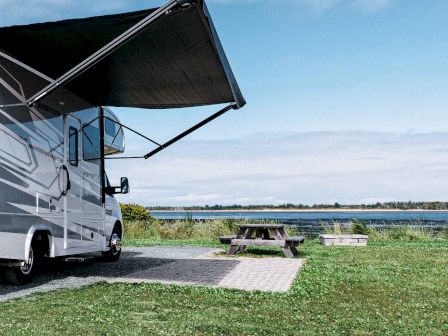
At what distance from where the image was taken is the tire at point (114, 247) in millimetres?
10747

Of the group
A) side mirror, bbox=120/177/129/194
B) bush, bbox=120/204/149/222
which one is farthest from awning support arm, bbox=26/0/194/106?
bush, bbox=120/204/149/222

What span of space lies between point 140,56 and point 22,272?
10.8 ft

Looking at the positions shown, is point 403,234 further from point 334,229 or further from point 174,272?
point 174,272

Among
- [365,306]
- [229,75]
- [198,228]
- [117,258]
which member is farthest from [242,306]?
[198,228]

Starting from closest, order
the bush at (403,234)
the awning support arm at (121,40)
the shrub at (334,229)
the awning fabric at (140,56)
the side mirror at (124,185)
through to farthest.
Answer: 1. the awning support arm at (121,40)
2. the awning fabric at (140,56)
3. the side mirror at (124,185)
4. the bush at (403,234)
5. the shrub at (334,229)

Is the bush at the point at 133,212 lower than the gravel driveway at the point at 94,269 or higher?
higher

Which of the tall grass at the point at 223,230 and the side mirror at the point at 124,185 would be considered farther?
the tall grass at the point at 223,230

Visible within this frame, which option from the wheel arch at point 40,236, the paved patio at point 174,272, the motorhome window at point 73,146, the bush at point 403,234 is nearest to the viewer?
the wheel arch at point 40,236

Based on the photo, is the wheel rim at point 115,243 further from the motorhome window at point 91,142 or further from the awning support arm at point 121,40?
the awning support arm at point 121,40

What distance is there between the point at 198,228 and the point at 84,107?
1105 centimetres

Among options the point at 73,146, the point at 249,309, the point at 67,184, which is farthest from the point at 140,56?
the point at 249,309

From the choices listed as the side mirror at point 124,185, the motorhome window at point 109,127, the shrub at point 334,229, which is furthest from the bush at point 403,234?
the motorhome window at point 109,127

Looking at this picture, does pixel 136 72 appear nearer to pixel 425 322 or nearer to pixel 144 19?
pixel 144 19

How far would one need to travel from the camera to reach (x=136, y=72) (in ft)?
25.7
